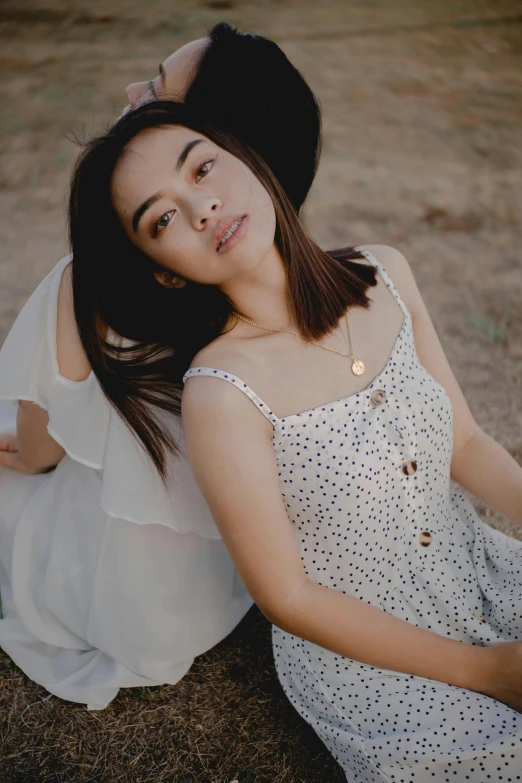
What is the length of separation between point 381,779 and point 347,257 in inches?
50.1

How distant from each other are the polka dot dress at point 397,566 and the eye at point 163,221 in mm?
322

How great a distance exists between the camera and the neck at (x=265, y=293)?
181cm

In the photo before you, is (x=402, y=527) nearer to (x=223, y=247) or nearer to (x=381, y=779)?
(x=381, y=779)

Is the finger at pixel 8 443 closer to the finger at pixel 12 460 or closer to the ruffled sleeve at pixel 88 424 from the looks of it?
the finger at pixel 12 460

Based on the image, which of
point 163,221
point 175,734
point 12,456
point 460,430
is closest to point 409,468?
point 460,430

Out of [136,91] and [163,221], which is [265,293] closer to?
[163,221]

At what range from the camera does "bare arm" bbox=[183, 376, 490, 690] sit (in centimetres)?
160

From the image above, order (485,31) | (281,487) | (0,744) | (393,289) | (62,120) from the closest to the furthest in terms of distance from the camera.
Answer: (281,487)
(393,289)
(0,744)
(62,120)
(485,31)

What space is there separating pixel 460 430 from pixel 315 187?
11.8 feet

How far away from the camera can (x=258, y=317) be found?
1850 mm

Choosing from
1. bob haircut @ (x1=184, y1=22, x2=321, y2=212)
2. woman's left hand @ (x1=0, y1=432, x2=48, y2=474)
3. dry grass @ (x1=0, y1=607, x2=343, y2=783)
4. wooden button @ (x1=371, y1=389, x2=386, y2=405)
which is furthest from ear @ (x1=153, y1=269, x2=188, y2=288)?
dry grass @ (x1=0, y1=607, x2=343, y2=783)

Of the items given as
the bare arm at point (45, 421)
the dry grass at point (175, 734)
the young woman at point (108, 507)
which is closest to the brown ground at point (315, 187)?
the dry grass at point (175, 734)

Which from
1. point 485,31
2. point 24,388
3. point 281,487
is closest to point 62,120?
point 485,31

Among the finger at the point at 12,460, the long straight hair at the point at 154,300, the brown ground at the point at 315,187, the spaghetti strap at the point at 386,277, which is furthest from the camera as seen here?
the finger at the point at 12,460
